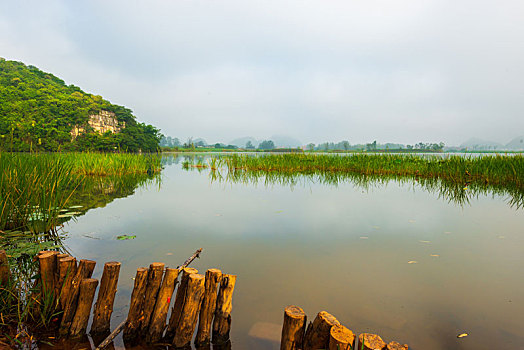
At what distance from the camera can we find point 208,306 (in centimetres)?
260

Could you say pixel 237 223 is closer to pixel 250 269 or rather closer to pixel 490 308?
pixel 250 269

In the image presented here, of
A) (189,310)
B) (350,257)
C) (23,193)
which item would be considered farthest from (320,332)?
(23,193)

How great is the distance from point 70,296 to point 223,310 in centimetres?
158

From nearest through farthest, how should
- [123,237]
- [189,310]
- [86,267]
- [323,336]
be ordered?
[323,336], [189,310], [86,267], [123,237]

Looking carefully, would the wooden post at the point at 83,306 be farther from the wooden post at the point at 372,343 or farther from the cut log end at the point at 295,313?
the wooden post at the point at 372,343

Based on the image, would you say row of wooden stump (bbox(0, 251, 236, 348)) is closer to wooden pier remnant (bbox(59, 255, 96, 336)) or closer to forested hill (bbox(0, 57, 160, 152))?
wooden pier remnant (bbox(59, 255, 96, 336))

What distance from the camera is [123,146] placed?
59.5m

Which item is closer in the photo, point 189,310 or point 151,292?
point 189,310

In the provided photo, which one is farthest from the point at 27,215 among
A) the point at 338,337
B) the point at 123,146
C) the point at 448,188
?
the point at 123,146

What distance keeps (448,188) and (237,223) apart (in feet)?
35.6

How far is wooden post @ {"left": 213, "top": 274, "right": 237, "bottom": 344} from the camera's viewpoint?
8.55ft

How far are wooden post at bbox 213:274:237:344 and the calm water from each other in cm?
17

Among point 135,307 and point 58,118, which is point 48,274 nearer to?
point 135,307

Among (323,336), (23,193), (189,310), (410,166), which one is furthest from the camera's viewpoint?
(410,166)
